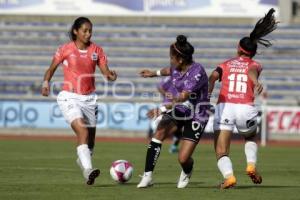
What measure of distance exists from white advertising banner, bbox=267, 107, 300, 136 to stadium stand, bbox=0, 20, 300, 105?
107 inches

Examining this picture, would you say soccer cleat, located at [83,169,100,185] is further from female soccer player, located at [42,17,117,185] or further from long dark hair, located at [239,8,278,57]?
long dark hair, located at [239,8,278,57]

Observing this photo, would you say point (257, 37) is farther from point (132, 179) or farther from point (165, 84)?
point (165, 84)

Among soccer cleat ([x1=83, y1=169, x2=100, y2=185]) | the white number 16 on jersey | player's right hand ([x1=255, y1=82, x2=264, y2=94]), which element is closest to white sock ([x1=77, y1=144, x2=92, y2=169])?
soccer cleat ([x1=83, y1=169, x2=100, y2=185])

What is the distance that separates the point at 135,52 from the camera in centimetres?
3722

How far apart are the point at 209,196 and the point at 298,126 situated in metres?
20.7

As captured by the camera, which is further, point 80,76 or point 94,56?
point 94,56

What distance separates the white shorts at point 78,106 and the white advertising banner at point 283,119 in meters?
19.0

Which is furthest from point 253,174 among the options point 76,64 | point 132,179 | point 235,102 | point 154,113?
point 76,64

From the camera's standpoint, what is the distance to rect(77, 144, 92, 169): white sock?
1199 cm

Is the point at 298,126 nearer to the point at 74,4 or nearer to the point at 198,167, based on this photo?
the point at 74,4

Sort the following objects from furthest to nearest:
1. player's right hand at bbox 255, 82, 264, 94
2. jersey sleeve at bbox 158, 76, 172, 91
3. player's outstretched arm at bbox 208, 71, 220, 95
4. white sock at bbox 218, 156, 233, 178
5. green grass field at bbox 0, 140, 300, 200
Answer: jersey sleeve at bbox 158, 76, 172, 91
player's outstretched arm at bbox 208, 71, 220, 95
white sock at bbox 218, 156, 233, 178
player's right hand at bbox 255, 82, 264, 94
green grass field at bbox 0, 140, 300, 200

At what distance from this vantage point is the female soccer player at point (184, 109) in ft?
39.2

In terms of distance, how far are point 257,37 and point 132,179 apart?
3121 mm

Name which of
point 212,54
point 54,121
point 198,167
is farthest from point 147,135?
point 198,167
